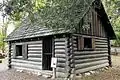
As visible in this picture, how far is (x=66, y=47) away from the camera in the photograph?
12.0m

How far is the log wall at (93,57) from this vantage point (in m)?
12.4

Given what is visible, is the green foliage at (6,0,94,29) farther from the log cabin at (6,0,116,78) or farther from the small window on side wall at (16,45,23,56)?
the small window on side wall at (16,45,23,56)

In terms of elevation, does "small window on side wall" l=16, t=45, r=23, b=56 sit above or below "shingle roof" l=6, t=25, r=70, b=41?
below

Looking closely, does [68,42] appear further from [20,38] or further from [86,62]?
[20,38]

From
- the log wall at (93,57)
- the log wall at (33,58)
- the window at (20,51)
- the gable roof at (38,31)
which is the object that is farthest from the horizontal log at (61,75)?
Answer: the window at (20,51)

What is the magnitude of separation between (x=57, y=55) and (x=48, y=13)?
14.3ft

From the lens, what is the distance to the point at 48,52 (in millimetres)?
14133

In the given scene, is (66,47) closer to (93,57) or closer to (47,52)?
(47,52)

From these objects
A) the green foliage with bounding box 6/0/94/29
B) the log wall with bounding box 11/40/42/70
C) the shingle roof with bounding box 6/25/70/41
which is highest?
the green foliage with bounding box 6/0/94/29

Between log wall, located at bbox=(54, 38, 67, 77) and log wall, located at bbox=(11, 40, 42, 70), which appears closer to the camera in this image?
log wall, located at bbox=(54, 38, 67, 77)

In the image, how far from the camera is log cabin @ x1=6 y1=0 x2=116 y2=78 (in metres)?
12.0

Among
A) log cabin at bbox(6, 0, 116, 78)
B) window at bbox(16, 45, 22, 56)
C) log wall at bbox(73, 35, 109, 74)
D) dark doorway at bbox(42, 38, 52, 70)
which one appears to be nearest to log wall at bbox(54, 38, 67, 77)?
log cabin at bbox(6, 0, 116, 78)

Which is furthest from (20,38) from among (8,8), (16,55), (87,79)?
(8,8)

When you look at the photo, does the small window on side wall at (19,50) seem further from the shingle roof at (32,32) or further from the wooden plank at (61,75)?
the wooden plank at (61,75)
